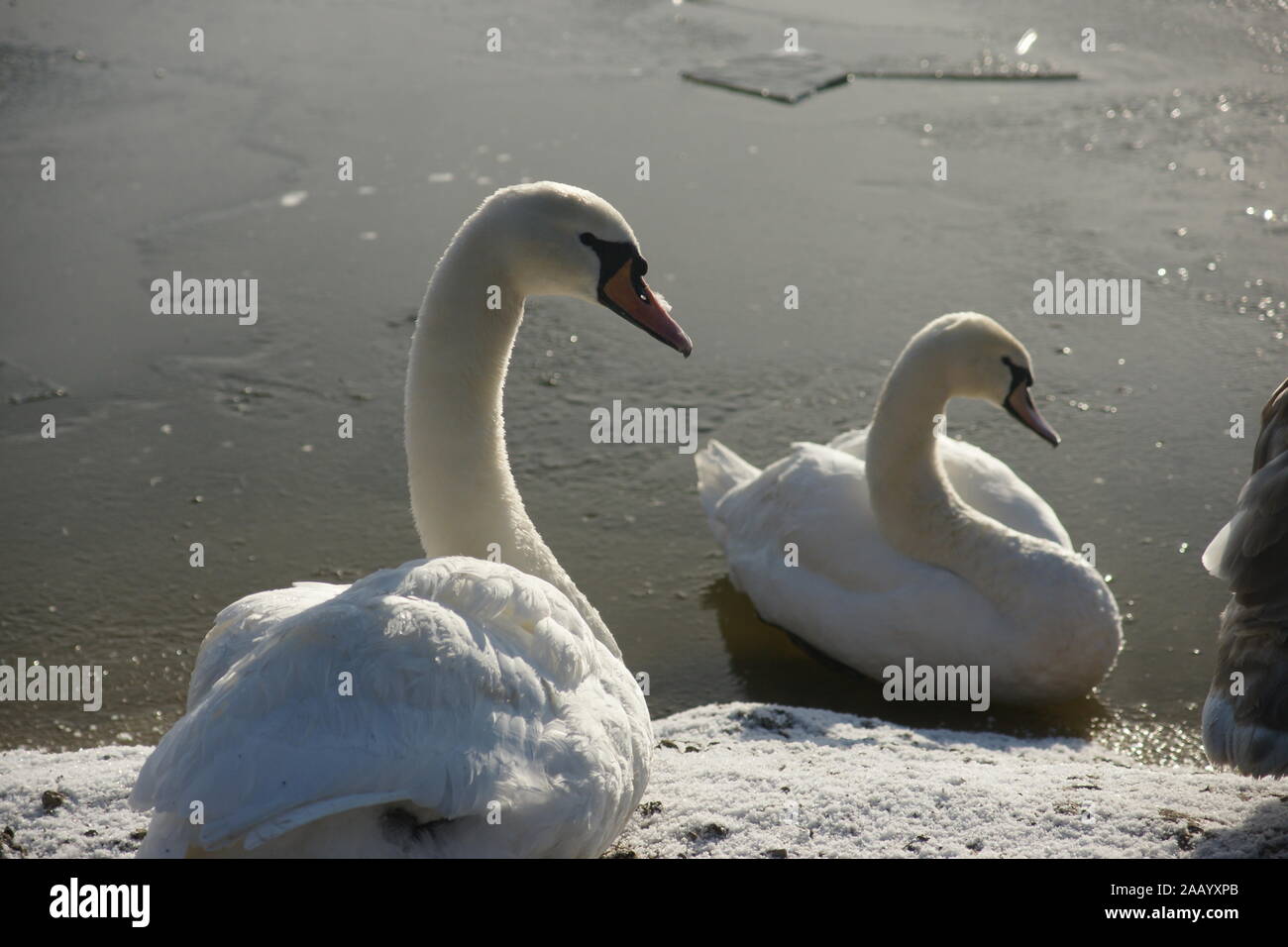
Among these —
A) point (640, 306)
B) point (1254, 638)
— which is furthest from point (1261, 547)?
point (640, 306)

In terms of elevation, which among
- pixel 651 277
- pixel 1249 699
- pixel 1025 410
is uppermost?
pixel 651 277

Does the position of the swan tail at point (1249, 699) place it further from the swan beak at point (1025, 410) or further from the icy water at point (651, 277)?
the swan beak at point (1025, 410)

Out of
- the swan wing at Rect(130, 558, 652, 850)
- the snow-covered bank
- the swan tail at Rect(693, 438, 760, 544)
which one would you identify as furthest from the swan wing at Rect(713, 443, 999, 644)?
the swan wing at Rect(130, 558, 652, 850)

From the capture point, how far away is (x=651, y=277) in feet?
23.6

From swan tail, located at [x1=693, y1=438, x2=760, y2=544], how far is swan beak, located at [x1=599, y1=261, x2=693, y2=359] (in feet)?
6.10

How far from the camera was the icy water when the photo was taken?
4.92m

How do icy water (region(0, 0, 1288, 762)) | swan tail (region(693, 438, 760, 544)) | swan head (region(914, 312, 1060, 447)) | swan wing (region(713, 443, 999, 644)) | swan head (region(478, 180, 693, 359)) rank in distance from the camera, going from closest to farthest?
swan head (region(478, 180, 693, 359)), swan wing (region(713, 443, 999, 644)), swan head (region(914, 312, 1060, 447)), icy water (region(0, 0, 1288, 762)), swan tail (region(693, 438, 760, 544))

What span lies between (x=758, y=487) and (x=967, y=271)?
2.93m

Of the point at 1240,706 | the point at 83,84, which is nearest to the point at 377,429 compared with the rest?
the point at 1240,706

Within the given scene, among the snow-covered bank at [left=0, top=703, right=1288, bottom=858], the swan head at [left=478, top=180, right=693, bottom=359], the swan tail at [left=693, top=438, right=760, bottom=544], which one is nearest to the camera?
the snow-covered bank at [left=0, top=703, right=1288, bottom=858]

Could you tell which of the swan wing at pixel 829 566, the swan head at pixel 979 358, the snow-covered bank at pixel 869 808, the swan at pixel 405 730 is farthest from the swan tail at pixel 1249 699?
the swan head at pixel 979 358

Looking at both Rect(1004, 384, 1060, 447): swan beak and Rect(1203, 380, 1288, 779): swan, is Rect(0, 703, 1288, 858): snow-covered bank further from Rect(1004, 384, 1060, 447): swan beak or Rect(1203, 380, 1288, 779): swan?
Rect(1004, 384, 1060, 447): swan beak

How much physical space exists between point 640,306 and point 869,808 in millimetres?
1349

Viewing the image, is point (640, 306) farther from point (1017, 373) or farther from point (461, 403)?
point (1017, 373)
